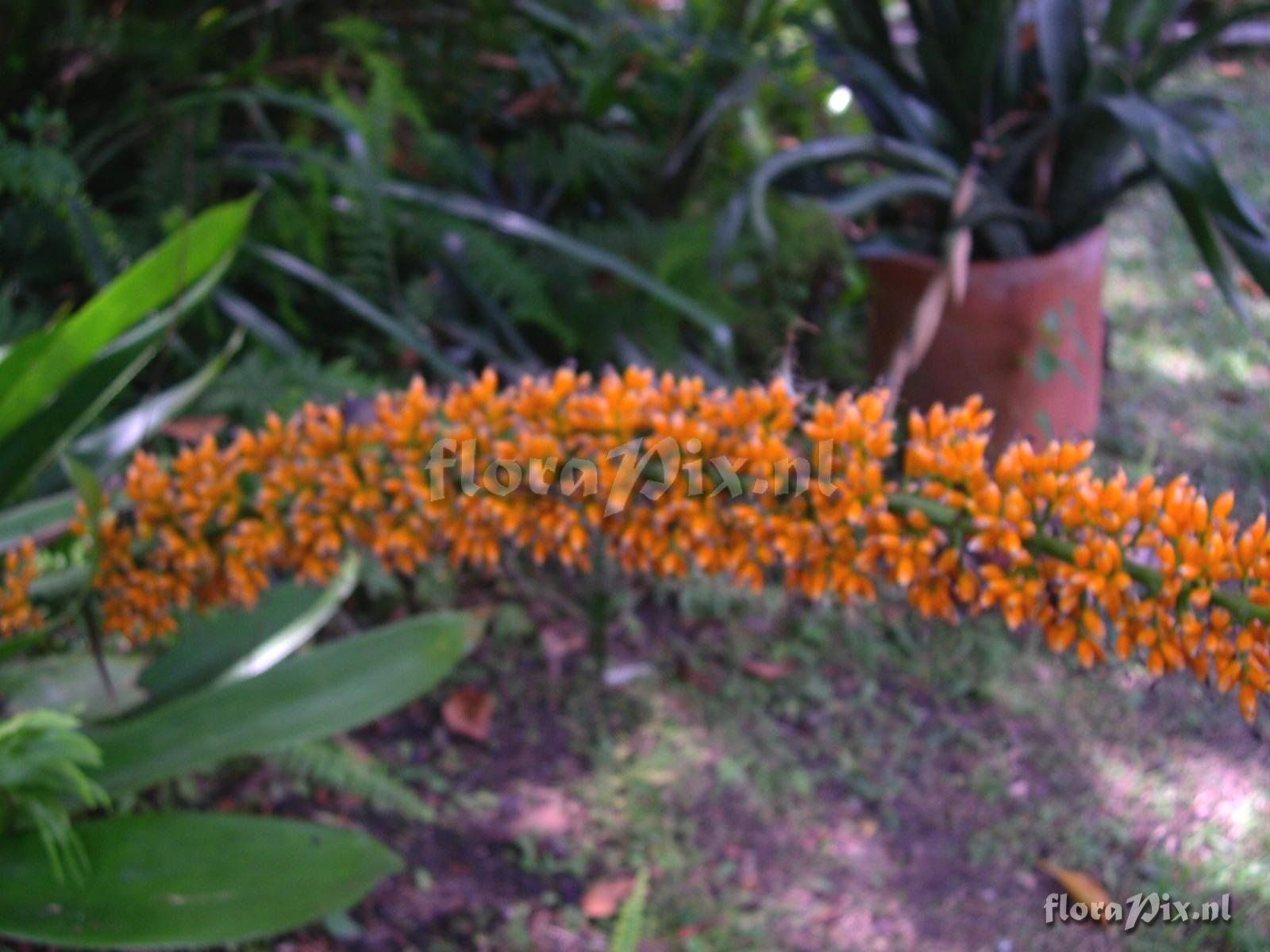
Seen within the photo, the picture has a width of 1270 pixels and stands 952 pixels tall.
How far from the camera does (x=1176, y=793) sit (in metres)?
1.74

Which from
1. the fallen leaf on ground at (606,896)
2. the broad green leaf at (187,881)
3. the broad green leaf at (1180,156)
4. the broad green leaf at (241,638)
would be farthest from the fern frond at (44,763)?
the broad green leaf at (1180,156)

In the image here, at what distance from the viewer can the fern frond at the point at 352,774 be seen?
1677mm

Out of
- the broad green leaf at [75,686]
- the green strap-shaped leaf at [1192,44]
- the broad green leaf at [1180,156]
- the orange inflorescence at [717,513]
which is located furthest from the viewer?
the green strap-shaped leaf at [1192,44]

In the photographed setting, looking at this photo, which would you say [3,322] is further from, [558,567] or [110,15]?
[558,567]

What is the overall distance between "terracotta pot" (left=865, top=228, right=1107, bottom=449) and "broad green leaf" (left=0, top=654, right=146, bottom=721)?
5.20 ft

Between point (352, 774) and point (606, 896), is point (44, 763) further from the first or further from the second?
point (606, 896)

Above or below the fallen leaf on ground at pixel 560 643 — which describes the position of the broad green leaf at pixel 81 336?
above

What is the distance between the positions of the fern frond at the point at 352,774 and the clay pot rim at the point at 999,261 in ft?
4.43

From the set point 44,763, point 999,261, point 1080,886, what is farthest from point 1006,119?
point 44,763

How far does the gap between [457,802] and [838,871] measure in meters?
0.64

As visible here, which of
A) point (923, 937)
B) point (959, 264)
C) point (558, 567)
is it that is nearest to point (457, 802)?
point (558, 567)

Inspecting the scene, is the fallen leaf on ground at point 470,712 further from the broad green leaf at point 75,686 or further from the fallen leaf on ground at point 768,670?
the broad green leaf at point 75,686

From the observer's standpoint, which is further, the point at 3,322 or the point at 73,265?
the point at 73,265

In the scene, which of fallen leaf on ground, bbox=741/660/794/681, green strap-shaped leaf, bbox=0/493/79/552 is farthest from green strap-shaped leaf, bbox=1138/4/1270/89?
green strap-shaped leaf, bbox=0/493/79/552
